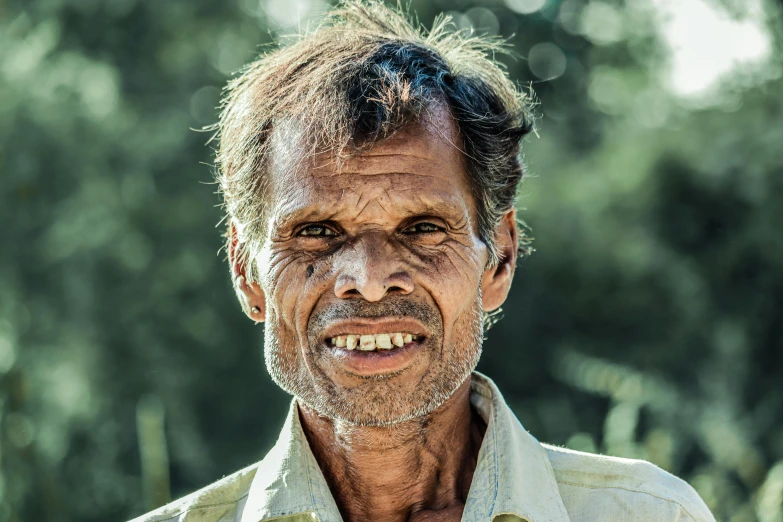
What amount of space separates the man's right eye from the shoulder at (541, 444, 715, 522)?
83 cm

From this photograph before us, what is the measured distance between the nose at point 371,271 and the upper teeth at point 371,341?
10 cm

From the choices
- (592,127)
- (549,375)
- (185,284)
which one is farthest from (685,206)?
(185,284)

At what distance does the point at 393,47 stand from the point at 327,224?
545mm

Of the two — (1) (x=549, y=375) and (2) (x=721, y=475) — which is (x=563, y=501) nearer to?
(2) (x=721, y=475)

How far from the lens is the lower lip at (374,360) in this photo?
247cm

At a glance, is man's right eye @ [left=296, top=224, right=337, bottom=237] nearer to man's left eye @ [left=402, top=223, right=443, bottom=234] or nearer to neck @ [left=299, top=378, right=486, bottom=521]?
man's left eye @ [left=402, top=223, right=443, bottom=234]

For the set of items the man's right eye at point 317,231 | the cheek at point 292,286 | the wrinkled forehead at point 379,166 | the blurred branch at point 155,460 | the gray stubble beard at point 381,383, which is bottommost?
the blurred branch at point 155,460

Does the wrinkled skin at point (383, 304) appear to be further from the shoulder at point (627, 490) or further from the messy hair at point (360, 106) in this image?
the shoulder at point (627, 490)

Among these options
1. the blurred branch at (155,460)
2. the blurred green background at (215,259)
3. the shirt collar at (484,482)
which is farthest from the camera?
the blurred green background at (215,259)

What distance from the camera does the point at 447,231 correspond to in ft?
8.64

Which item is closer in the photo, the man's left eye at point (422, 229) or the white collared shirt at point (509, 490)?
the white collared shirt at point (509, 490)

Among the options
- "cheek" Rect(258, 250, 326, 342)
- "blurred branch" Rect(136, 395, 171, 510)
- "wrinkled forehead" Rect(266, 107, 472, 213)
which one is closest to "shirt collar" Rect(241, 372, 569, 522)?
"cheek" Rect(258, 250, 326, 342)

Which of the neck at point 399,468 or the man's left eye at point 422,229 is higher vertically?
the man's left eye at point 422,229

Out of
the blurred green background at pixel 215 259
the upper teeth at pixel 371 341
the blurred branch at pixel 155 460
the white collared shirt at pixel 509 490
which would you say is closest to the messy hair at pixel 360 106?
the upper teeth at pixel 371 341
